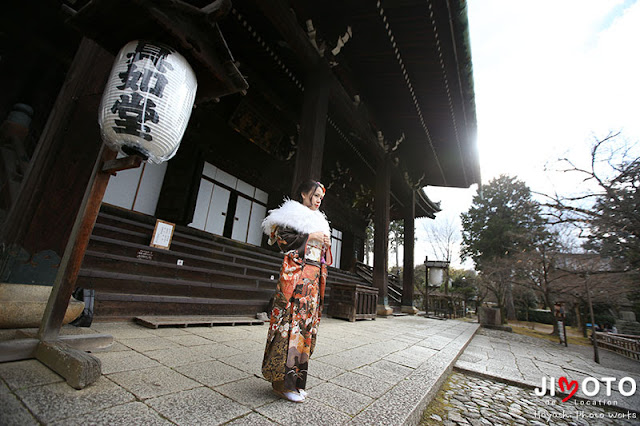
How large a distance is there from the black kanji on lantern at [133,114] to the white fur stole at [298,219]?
105cm

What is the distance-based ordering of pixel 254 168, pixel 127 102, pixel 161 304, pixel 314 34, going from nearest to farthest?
pixel 127 102 < pixel 161 304 < pixel 314 34 < pixel 254 168

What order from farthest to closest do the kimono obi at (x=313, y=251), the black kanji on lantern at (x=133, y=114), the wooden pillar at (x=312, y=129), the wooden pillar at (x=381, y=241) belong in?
the wooden pillar at (x=381, y=241) < the wooden pillar at (x=312, y=129) < the kimono obi at (x=313, y=251) < the black kanji on lantern at (x=133, y=114)

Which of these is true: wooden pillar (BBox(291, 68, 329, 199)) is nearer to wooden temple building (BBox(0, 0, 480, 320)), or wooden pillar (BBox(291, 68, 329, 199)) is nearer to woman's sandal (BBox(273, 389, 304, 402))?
wooden temple building (BBox(0, 0, 480, 320))

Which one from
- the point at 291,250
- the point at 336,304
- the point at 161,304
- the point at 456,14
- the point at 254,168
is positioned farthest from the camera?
the point at 254,168

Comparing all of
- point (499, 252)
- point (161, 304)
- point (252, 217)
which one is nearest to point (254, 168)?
point (252, 217)

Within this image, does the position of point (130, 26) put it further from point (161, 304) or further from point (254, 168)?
point (254, 168)

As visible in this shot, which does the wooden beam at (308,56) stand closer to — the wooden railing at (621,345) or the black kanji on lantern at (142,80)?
the black kanji on lantern at (142,80)

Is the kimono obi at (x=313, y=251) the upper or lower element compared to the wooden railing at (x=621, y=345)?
upper

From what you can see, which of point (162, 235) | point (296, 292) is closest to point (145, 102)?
point (296, 292)

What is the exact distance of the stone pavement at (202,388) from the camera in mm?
1317

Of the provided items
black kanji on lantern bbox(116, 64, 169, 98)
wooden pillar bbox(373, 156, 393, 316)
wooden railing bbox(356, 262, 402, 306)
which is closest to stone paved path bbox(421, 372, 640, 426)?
black kanji on lantern bbox(116, 64, 169, 98)

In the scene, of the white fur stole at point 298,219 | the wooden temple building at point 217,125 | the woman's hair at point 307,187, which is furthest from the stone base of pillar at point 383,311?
the woman's hair at point 307,187

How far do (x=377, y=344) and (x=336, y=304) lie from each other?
8.70 feet

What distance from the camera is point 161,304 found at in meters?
3.84
